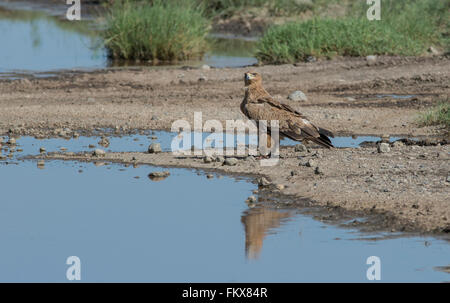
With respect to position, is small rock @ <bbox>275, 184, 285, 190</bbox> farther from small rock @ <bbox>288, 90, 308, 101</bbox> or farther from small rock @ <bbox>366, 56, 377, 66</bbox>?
small rock @ <bbox>366, 56, 377, 66</bbox>

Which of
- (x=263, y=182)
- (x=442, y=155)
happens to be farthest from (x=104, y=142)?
(x=442, y=155)

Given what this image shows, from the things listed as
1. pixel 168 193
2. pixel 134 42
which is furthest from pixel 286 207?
pixel 134 42

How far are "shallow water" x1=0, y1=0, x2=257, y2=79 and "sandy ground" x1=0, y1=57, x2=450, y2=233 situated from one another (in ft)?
4.28

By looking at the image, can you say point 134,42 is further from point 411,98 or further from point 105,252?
point 105,252

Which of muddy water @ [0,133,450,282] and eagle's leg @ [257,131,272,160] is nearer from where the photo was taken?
muddy water @ [0,133,450,282]

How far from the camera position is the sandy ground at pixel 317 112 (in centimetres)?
810

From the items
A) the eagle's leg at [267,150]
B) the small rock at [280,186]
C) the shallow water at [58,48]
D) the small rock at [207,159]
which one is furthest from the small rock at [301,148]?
the shallow water at [58,48]

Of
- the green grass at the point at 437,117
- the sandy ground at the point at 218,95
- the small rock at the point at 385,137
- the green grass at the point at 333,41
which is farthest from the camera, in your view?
the green grass at the point at 333,41

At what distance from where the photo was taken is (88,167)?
9633mm

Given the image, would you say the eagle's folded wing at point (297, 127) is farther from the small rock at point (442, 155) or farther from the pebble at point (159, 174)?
the pebble at point (159, 174)

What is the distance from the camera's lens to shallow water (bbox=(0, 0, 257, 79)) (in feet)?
60.1

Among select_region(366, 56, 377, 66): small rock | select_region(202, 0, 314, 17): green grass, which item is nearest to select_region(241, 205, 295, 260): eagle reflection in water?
select_region(366, 56, 377, 66): small rock

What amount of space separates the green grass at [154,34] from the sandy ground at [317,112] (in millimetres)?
1171

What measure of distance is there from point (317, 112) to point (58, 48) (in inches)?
→ 381
